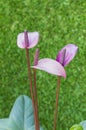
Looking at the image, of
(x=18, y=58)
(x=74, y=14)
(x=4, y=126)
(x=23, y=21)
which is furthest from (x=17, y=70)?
(x=4, y=126)

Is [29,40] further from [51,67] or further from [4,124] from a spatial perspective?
[4,124]

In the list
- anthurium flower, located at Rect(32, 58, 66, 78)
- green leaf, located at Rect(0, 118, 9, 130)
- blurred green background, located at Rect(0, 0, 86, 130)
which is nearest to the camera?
anthurium flower, located at Rect(32, 58, 66, 78)

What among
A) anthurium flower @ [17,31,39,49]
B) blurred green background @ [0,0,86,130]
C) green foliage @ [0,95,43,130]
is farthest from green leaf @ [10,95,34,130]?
blurred green background @ [0,0,86,130]

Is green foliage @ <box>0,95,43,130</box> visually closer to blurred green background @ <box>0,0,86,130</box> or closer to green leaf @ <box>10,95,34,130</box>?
green leaf @ <box>10,95,34,130</box>

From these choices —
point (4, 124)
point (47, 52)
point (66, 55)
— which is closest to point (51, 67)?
point (66, 55)

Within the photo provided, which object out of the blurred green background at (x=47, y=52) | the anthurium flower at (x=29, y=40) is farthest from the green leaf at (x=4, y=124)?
the blurred green background at (x=47, y=52)

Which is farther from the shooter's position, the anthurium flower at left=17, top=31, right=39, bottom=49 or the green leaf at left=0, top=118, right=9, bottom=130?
the green leaf at left=0, top=118, right=9, bottom=130

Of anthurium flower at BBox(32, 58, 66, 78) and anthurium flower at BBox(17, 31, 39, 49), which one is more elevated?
anthurium flower at BBox(17, 31, 39, 49)
